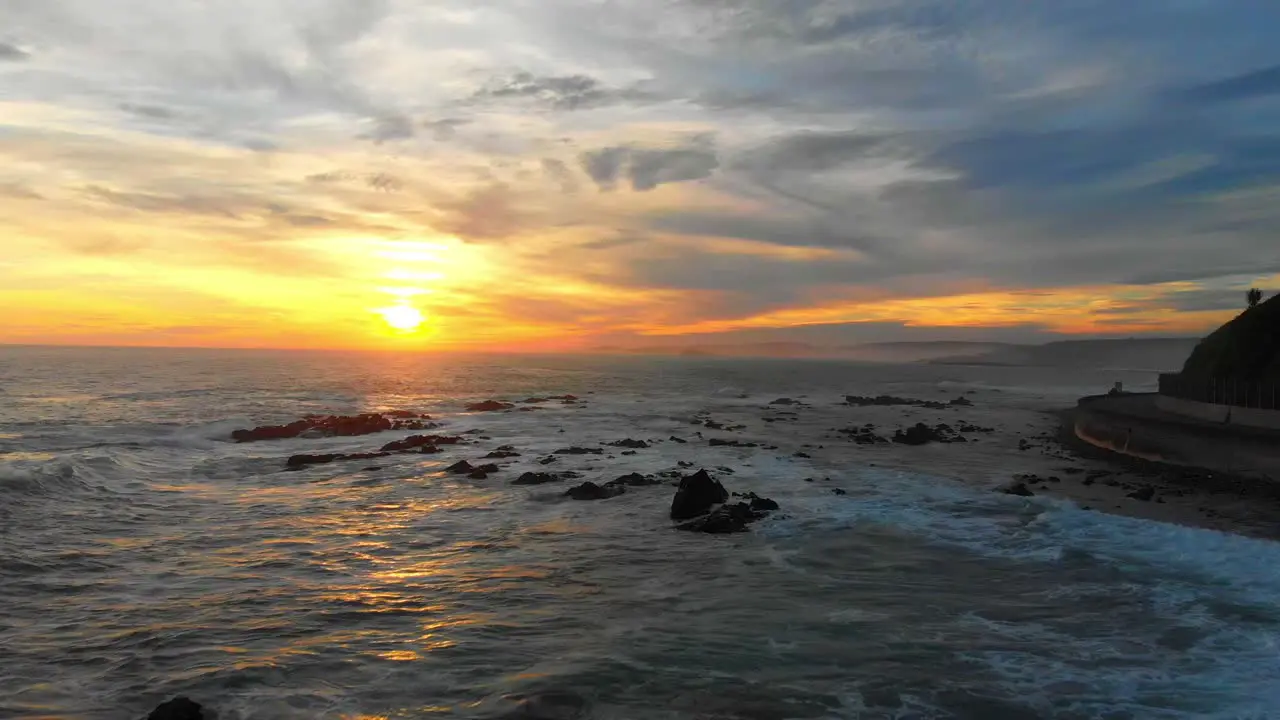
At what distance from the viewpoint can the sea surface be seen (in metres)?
9.70

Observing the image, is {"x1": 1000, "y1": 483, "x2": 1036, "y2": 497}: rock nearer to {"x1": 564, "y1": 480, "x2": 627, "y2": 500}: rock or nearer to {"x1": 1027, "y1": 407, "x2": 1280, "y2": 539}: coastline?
{"x1": 1027, "y1": 407, "x2": 1280, "y2": 539}: coastline

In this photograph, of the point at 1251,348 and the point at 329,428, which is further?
the point at 329,428

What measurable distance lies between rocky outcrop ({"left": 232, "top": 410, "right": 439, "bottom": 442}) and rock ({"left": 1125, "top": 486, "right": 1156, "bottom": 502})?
40.1 m

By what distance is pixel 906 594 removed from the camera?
14039mm

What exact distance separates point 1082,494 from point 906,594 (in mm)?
14257

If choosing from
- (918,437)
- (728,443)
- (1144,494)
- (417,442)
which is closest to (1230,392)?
(918,437)

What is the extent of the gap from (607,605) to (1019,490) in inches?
703

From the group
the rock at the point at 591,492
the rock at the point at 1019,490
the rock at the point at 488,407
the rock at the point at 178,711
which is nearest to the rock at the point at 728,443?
the rock at the point at 591,492

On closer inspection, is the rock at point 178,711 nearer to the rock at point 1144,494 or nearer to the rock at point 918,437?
the rock at point 1144,494

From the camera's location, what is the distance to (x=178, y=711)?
8609 mm

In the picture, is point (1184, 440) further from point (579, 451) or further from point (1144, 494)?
point (579, 451)

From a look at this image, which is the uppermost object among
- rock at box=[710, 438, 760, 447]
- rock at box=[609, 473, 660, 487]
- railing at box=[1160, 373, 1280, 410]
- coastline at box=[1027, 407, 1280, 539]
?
railing at box=[1160, 373, 1280, 410]

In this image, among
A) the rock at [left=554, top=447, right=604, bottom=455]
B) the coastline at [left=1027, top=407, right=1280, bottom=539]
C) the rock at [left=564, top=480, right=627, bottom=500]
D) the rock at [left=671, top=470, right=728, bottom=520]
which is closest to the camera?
the coastline at [left=1027, top=407, right=1280, bottom=539]

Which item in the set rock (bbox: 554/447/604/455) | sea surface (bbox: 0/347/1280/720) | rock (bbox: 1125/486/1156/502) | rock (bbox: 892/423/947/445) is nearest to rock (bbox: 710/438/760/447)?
rock (bbox: 554/447/604/455)
